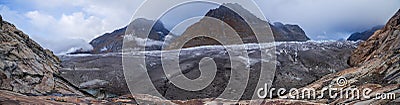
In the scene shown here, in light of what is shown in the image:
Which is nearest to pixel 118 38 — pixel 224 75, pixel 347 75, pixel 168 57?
pixel 168 57

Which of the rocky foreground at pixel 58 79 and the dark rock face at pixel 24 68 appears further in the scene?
the dark rock face at pixel 24 68

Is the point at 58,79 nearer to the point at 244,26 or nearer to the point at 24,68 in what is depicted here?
the point at 24,68

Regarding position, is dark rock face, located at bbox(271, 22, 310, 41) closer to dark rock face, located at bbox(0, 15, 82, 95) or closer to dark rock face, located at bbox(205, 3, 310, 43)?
dark rock face, located at bbox(205, 3, 310, 43)

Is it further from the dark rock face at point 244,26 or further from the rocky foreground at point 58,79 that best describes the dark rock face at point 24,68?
the dark rock face at point 244,26

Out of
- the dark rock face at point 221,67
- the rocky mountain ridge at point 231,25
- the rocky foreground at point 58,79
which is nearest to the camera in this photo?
the rocky foreground at point 58,79

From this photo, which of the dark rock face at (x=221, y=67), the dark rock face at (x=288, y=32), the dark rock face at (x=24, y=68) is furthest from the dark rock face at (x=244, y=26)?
the dark rock face at (x=24, y=68)
